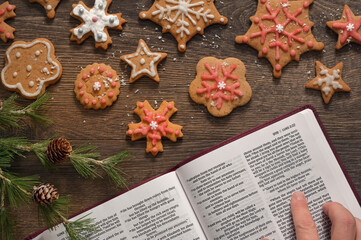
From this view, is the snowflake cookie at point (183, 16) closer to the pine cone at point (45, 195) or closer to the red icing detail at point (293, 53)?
the red icing detail at point (293, 53)

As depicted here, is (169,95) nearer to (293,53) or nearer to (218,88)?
(218,88)

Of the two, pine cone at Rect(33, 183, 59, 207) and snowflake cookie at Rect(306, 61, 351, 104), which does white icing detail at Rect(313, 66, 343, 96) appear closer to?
snowflake cookie at Rect(306, 61, 351, 104)

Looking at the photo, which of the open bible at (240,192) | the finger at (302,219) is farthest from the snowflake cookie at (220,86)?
the finger at (302,219)

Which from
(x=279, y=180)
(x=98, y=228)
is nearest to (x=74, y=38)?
(x=98, y=228)

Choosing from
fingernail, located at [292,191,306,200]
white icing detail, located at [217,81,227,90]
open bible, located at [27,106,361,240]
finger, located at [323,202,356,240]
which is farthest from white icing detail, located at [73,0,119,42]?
finger, located at [323,202,356,240]

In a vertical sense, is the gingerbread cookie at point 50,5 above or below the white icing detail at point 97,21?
above

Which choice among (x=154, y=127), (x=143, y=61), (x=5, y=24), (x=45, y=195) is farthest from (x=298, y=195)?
(x=5, y=24)
